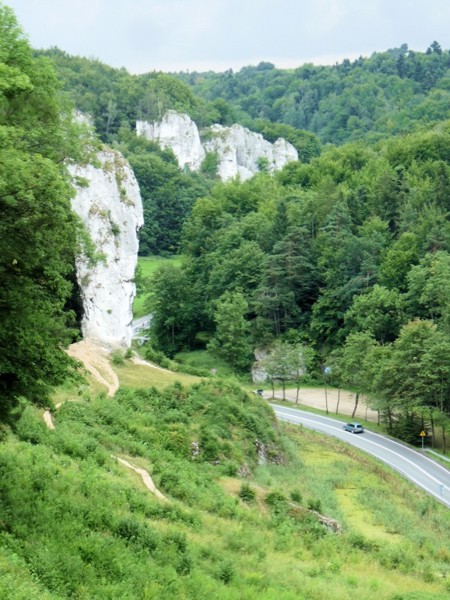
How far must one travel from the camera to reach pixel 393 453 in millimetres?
42844

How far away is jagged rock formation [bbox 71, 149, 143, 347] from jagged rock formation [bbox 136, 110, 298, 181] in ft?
347

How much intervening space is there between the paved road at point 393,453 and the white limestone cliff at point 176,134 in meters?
99.0

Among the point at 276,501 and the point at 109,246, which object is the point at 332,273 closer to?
the point at 109,246

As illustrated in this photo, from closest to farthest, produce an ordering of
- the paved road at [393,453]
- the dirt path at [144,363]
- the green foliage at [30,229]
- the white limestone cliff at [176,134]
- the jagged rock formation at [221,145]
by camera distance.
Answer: the green foliage at [30,229]
the dirt path at [144,363]
the paved road at [393,453]
the white limestone cliff at [176,134]
the jagged rock formation at [221,145]

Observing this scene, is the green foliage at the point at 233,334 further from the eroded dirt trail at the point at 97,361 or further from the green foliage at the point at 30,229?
the green foliage at the point at 30,229

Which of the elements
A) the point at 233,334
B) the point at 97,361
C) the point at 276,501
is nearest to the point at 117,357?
the point at 97,361

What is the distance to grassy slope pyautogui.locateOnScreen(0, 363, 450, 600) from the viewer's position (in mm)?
13094

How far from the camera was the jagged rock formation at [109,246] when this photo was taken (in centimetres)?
3419

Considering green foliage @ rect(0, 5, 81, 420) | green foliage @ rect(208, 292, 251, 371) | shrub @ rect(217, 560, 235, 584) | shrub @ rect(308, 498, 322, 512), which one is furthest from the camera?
green foliage @ rect(208, 292, 251, 371)

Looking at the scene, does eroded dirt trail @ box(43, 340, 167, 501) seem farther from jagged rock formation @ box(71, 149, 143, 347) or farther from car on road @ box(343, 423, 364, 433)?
car on road @ box(343, 423, 364, 433)

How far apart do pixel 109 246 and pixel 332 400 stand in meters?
27.9

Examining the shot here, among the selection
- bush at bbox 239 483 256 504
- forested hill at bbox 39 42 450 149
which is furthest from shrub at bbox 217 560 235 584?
forested hill at bbox 39 42 450 149

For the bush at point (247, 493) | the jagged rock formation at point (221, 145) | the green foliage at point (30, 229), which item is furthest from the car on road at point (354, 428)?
the jagged rock formation at point (221, 145)

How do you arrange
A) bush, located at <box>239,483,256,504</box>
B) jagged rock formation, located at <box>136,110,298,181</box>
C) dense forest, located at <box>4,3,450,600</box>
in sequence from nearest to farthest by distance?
dense forest, located at <box>4,3,450,600</box>, bush, located at <box>239,483,256,504</box>, jagged rock formation, located at <box>136,110,298,181</box>
